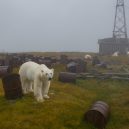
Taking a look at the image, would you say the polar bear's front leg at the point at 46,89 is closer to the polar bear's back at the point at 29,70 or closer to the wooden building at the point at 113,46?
the polar bear's back at the point at 29,70

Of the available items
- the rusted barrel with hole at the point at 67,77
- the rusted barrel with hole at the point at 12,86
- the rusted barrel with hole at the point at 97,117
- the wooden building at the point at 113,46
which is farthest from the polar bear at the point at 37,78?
the wooden building at the point at 113,46

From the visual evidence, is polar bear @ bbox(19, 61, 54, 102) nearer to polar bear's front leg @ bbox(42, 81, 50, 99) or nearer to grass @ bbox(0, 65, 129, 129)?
polar bear's front leg @ bbox(42, 81, 50, 99)

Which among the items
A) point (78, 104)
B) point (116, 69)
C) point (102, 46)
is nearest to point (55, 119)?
point (78, 104)

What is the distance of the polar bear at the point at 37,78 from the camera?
2138cm

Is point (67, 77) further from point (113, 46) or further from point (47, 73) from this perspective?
point (113, 46)

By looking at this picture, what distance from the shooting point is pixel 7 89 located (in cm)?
2292

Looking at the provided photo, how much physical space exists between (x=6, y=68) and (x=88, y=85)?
25.0 feet

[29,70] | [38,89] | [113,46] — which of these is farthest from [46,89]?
[113,46]

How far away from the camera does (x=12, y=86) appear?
22938mm

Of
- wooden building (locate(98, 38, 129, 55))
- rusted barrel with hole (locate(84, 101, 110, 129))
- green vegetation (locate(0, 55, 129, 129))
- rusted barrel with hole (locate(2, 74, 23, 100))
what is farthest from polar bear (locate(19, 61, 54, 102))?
wooden building (locate(98, 38, 129, 55))

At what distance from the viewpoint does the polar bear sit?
2138cm

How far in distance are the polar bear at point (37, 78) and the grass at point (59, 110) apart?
0.61m

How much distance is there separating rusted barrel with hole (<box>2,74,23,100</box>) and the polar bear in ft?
2.76

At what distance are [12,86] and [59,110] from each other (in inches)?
148
